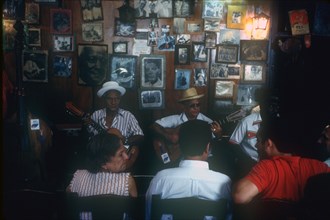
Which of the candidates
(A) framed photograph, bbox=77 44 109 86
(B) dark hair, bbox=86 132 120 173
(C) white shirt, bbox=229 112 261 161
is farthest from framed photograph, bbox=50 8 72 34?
(B) dark hair, bbox=86 132 120 173

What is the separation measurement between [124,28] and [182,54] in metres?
1.04

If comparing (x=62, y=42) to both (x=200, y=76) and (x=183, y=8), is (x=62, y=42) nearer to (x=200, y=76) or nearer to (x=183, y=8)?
(x=183, y=8)

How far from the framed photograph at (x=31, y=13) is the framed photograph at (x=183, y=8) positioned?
218cm

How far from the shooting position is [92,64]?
5.71m

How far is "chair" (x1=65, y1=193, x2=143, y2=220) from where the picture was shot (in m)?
1.98

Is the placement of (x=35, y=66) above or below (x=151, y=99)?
above

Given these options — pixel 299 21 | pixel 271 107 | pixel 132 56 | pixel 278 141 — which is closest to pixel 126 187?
pixel 278 141

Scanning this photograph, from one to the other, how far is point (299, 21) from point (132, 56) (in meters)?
2.76

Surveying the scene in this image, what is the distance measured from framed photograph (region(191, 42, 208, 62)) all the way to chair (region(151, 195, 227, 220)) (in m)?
4.03

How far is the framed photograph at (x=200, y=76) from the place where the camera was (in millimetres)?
5840

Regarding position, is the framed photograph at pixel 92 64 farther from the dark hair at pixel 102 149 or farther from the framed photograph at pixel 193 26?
the dark hair at pixel 102 149

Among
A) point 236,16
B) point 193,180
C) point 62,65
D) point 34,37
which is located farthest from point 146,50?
point 193,180

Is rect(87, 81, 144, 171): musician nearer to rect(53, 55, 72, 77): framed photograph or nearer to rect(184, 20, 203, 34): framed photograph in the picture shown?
rect(53, 55, 72, 77): framed photograph

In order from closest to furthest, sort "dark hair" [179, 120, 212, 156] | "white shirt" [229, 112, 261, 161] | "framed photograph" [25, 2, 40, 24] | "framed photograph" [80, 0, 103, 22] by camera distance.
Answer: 1. "dark hair" [179, 120, 212, 156]
2. "white shirt" [229, 112, 261, 161]
3. "framed photograph" [25, 2, 40, 24]
4. "framed photograph" [80, 0, 103, 22]
